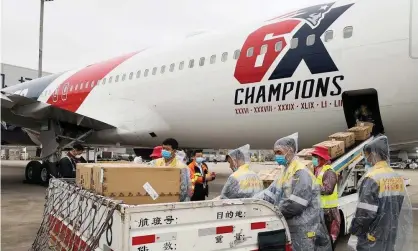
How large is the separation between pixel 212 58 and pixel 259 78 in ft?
5.34

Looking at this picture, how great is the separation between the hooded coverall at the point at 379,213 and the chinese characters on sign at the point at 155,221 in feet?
6.13

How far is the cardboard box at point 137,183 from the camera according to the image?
3.66 meters

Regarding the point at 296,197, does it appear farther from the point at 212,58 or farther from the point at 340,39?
the point at 212,58

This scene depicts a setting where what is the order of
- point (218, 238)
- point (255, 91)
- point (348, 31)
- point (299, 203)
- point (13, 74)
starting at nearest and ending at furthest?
1. point (218, 238)
2. point (299, 203)
3. point (348, 31)
4. point (255, 91)
5. point (13, 74)

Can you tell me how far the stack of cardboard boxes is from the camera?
3.66 meters

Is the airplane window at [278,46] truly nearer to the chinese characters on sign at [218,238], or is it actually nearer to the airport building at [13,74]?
the chinese characters on sign at [218,238]

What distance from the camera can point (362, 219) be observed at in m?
3.69

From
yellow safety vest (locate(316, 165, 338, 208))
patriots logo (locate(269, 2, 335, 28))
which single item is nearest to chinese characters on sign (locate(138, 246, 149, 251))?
yellow safety vest (locate(316, 165, 338, 208))

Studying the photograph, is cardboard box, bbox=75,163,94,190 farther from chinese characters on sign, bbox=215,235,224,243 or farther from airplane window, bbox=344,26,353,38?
airplane window, bbox=344,26,353,38

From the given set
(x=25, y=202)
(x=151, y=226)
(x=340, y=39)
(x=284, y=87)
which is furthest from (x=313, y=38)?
(x=25, y=202)

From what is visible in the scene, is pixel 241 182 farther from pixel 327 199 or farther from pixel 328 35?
pixel 328 35

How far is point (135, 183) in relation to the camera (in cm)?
379

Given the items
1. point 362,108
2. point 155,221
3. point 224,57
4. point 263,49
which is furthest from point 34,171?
point 155,221

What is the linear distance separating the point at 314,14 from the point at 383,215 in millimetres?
4842
